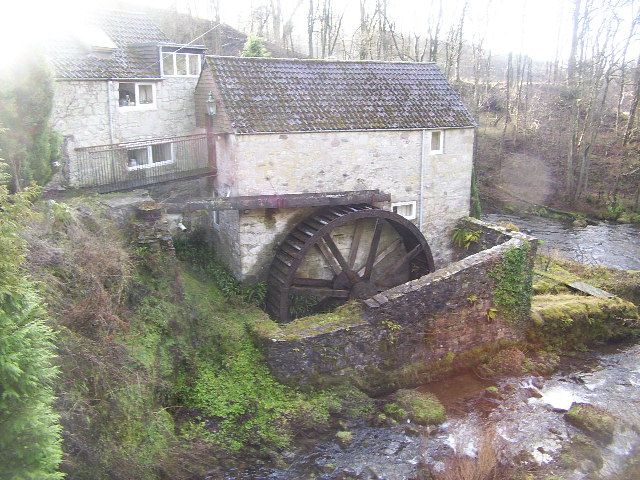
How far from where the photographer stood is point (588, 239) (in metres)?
22.4

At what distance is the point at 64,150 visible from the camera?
1386 centimetres

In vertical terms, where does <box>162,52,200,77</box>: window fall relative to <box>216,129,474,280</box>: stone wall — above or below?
above

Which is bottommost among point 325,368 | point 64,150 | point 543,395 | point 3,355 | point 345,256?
point 543,395

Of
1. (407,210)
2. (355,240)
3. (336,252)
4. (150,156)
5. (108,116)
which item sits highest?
(108,116)

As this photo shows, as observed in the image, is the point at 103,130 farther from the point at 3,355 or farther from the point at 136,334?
the point at 3,355

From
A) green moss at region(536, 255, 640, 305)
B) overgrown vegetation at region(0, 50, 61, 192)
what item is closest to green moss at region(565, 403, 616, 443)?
green moss at region(536, 255, 640, 305)

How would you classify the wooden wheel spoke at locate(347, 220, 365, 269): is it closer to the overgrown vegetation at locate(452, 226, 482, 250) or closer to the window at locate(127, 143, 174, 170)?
the overgrown vegetation at locate(452, 226, 482, 250)

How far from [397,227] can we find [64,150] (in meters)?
8.66

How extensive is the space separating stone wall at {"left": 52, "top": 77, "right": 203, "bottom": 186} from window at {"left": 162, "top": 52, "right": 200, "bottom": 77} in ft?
0.70

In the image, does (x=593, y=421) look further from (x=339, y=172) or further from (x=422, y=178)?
(x=339, y=172)

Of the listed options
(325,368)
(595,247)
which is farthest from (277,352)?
(595,247)

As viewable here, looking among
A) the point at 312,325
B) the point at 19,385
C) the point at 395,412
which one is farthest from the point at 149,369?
the point at 395,412

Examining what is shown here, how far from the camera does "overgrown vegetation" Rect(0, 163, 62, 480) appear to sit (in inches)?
194

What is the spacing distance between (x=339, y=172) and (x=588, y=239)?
13.1 metres
